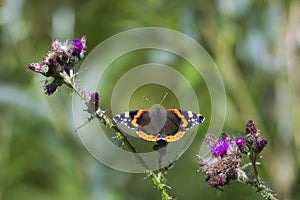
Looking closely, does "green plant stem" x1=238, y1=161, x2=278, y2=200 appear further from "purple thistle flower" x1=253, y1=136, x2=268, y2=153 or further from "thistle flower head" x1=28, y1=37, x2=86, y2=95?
"thistle flower head" x1=28, y1=37, x2=86, y2=95

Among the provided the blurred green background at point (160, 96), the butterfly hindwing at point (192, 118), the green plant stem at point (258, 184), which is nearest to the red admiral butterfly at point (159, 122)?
the butterfly hindwing at point (192, 118)

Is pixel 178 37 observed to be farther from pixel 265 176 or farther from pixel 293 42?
pixel 265 176

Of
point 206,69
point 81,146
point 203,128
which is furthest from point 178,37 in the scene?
point 81,146

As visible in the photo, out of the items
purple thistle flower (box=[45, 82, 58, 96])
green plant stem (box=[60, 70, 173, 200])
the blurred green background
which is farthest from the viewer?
the blurred green background

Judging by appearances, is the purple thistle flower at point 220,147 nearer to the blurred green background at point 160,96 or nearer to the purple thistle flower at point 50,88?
the purple thistle flower at point 50,88

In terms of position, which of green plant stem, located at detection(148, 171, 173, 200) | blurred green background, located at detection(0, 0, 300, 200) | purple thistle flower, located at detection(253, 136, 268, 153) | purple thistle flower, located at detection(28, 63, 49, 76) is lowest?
green plant stem, located at detection(148, 171, 173, 200)

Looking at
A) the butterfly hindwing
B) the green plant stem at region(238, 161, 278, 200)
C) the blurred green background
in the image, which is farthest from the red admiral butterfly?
the blurred green background

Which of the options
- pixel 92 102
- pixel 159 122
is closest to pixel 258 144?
pixel 159 122
